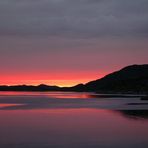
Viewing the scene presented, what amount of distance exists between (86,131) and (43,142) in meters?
6.31

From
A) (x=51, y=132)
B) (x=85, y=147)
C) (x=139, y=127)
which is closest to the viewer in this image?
(x=85, y=147)

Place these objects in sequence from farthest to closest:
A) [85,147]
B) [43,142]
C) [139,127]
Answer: [139,127]
[43,142]
[85,147]

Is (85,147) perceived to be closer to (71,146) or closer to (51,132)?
(71,146)

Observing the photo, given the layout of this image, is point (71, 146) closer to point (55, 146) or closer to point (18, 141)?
point (55, 146)

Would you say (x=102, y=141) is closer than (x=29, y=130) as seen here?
Yes

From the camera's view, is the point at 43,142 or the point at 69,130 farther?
the point at 69,130

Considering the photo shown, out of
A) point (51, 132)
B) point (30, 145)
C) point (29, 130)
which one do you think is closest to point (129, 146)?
point (30, 145)

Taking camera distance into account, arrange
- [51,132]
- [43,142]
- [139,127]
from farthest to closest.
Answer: [139,127] < [51,132] < [43,142]

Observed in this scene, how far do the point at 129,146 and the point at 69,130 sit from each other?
8.40 metres

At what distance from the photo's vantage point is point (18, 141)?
22.7 meters

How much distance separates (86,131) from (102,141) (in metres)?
5.02

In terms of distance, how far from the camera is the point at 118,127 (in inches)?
1207

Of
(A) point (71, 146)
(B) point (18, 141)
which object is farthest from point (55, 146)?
(B) point (18, 141)

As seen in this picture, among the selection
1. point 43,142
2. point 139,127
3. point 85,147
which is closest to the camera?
point 85,147
